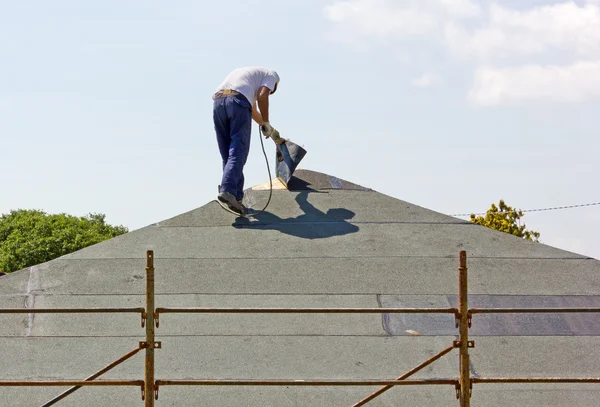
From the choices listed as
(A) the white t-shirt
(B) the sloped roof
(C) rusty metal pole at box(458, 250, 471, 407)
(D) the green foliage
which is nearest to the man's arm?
(A) the white t-shirt

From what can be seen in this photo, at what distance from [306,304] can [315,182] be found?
10.7 feet

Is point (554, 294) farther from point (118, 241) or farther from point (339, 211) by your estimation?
point (118, 241)

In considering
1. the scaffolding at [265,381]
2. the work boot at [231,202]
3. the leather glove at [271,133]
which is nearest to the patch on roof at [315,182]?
the leather glove at [271,133]

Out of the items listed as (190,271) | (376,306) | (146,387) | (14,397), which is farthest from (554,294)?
(14,397)

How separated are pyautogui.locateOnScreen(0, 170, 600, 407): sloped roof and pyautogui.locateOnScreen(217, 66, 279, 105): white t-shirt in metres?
1.26

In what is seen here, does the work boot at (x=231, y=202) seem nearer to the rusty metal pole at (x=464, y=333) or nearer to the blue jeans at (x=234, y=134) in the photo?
the blue jeans at (x=234, y=134)

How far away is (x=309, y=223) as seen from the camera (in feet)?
29.9

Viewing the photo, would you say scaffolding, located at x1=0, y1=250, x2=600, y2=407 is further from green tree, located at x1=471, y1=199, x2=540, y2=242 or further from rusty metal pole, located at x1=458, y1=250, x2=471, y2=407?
green tree, located at x1=471, y1=199, x2=540, y2=242

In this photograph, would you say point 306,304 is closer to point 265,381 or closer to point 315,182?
point 265,381

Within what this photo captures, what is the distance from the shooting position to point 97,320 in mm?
7273

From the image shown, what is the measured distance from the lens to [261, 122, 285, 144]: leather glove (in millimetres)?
9764

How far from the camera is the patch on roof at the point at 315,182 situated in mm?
10242

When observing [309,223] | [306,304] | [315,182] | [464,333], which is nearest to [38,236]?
[315,182]

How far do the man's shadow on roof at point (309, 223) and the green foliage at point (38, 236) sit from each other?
877cm
